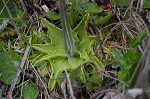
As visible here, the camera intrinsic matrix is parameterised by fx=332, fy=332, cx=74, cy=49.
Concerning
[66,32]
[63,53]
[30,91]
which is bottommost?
[30,91]

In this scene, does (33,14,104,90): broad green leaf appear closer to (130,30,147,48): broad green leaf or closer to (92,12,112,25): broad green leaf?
(92,12,112,25): broad green leaf

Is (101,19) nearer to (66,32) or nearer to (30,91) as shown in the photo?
(66,32)

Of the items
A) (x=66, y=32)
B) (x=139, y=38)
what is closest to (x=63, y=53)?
(x=66, y=32)

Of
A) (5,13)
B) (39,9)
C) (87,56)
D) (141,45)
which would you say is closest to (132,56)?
(141,45)

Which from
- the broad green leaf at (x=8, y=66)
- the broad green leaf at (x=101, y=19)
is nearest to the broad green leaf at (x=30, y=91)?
the broad green leaf at (x=8, y=66)

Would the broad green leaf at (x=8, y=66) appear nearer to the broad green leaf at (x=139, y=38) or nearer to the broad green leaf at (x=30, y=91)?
the broad green leaf at (x=30, y=91)

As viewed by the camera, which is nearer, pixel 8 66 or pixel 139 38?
pixel 139 38

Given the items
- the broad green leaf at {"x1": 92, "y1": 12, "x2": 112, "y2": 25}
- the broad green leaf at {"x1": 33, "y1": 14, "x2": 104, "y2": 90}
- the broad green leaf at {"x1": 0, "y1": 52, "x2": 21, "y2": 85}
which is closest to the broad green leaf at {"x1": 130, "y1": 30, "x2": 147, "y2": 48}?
the broad green leaf at {"x1": 33, "y1": 14, "x2": 104, "y2": 90}
